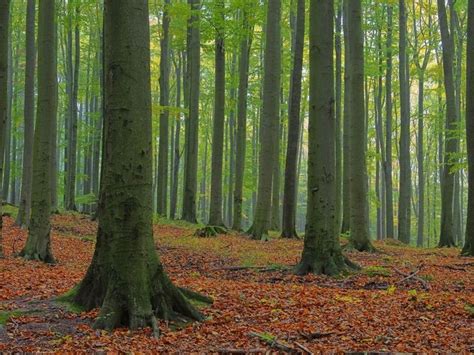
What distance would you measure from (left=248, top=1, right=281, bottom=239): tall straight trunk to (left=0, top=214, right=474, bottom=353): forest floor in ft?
15.5

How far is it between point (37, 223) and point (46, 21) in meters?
3.56

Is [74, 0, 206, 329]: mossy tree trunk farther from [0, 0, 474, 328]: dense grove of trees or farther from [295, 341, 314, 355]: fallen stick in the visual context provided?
[295, 341, 314, 355]: fallen stick

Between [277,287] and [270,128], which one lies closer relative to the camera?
[277,287]

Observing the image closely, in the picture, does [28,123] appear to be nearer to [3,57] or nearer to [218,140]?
[3,57]

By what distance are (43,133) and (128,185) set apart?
466 centimetres

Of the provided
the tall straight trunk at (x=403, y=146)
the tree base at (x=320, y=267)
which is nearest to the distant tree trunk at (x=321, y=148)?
the tree base at (x=320, y=267)

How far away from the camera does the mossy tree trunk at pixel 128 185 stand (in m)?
4.89

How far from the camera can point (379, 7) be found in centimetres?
2203

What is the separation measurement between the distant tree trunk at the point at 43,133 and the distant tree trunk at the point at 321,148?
4532 mm

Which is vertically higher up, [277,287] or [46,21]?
[46,21]

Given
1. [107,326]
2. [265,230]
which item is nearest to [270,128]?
[265,230]

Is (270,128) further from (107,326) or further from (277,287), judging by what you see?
(107,326)

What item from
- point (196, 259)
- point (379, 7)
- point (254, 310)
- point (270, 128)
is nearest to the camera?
point (254, 310)

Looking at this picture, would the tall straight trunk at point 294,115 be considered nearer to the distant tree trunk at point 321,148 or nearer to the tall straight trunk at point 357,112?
the tall straight trunk at point 357,112
